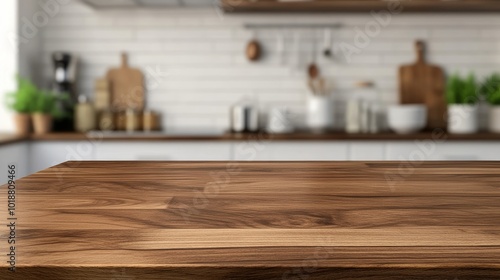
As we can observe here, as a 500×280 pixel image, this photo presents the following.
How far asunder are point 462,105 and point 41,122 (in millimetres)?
2597

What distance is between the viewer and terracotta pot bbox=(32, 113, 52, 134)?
3.55 m

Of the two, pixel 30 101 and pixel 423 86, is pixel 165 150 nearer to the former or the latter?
pixel 30 101

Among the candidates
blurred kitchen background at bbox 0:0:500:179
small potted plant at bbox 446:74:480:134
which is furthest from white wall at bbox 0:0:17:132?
small potted plant at bbox 446:74:480:134

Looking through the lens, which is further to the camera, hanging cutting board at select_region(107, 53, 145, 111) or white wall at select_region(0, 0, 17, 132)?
hanging cutting board at select_region(107, 53, 145, 111)


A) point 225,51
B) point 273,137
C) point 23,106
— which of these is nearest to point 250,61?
point 225,51

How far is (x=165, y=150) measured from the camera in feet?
11.5

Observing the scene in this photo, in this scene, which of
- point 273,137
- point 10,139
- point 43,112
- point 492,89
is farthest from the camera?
point 492,89

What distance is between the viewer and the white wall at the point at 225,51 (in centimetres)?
402

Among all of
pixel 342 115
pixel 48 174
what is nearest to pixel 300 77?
pixel 342 115

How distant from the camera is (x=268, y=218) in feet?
2.94

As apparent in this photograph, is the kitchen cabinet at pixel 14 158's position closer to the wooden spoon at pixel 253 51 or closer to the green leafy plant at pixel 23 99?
the green leafy plant at pixel 23 99

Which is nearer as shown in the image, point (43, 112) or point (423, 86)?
point (43, 112)

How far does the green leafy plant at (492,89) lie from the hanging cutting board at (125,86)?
7.55ft

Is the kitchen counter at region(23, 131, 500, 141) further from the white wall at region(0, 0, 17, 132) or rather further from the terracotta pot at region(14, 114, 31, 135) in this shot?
the white wall at region(0, 0, 17, 132)
